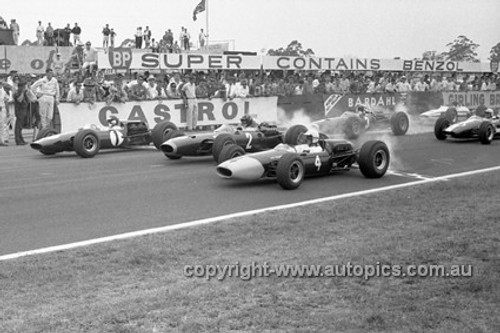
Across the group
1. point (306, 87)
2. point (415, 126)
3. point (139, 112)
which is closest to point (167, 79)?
point (139, 112)

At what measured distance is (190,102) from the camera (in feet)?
69.1

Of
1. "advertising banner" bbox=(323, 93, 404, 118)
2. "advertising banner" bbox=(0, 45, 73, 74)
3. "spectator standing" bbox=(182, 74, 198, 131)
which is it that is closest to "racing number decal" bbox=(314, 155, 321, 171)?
"spectator standing" bbox=(182, 74, 198, 131)

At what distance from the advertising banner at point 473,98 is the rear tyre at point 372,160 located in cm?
1684

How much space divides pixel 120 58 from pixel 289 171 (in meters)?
12.7

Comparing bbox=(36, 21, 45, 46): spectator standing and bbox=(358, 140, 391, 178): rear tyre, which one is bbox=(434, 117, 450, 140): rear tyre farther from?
bbox=(36, 21, 45, 46): spectator standing

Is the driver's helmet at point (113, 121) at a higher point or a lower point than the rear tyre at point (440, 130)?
higher

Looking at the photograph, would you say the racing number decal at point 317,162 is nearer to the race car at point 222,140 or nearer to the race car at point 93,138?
the race car at point 222,140

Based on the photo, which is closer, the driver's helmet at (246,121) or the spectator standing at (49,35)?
the driver's helmet at (246,121)

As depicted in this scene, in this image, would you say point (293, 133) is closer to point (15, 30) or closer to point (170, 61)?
point (170, 61)

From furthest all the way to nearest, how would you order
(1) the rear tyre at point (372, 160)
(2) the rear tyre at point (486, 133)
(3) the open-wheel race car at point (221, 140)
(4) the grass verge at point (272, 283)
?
(2) the rear tyre at point (486, 133) → (3) the open-wheel race car at point (221, 140) → (1) the rear tyre at point (372, 160) → (4) the grass verge at point (272, 283)

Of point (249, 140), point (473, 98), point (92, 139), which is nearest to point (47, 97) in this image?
point (92, 139)

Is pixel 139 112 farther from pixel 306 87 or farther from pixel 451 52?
pixel 451 52

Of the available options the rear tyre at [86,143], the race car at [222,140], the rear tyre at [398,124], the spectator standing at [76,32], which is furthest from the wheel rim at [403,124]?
the spectator standing at [76,32]

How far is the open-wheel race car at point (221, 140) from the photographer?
13033 millimetres
